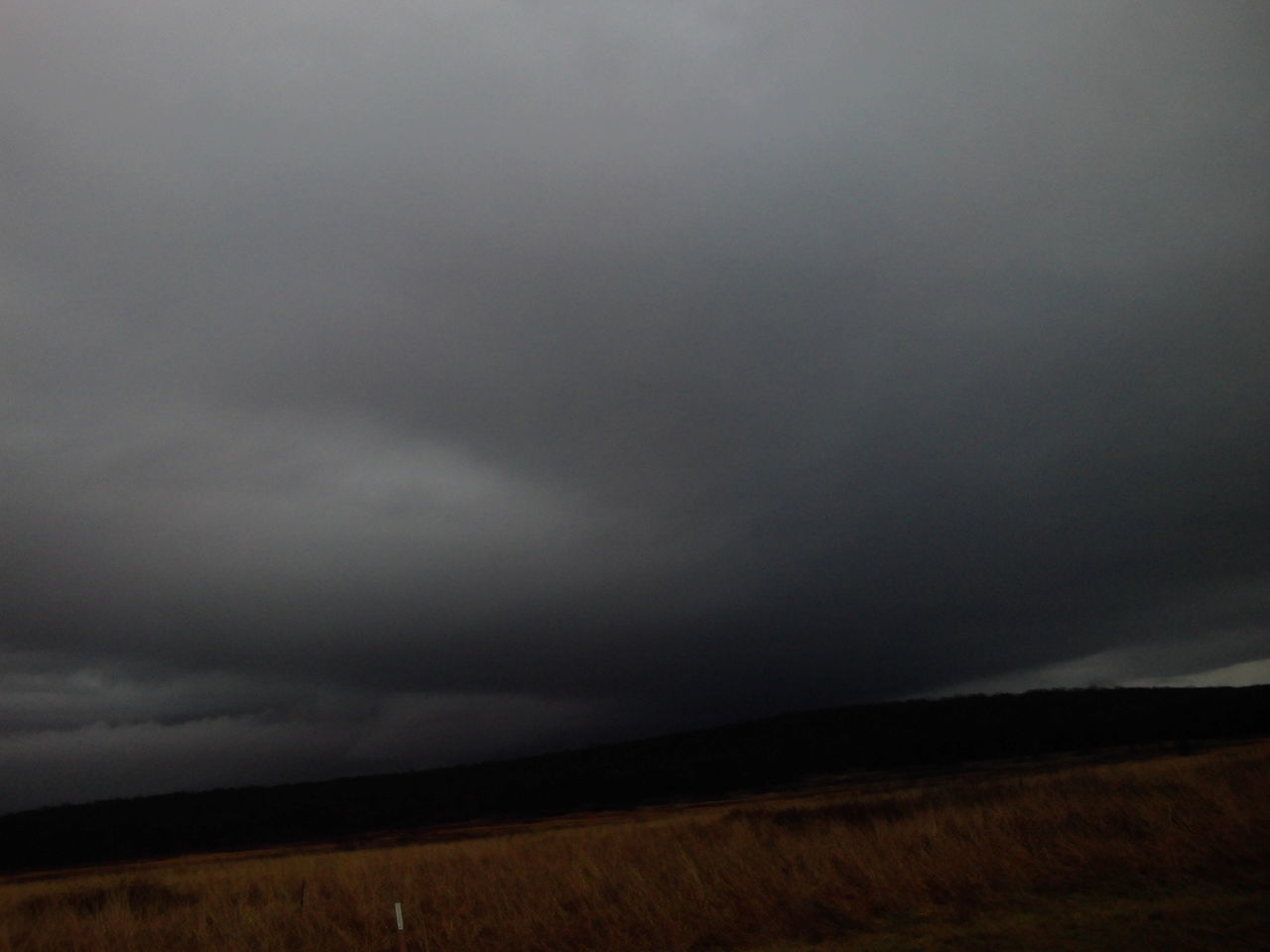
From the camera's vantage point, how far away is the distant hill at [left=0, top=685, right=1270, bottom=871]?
4355 inches

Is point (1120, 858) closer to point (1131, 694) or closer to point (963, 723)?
point (963, 723)

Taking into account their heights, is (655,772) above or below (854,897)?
below

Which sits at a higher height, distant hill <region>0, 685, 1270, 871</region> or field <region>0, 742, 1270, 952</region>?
field <region>0, 742, 1270, 952</region>

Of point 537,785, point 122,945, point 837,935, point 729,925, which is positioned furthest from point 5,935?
point 537,785

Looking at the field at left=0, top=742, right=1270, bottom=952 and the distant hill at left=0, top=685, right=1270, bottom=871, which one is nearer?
the field at left=0, top=742, right=1270, bottom=952

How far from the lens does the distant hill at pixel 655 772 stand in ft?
363

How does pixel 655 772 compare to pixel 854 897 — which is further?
pixel 655 772

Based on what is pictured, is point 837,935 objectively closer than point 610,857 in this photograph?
Yes

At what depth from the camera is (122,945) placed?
1491cm

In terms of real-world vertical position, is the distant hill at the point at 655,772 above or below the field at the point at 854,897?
below

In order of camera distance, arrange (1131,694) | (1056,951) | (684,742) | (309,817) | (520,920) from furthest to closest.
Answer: (684,742) < (1131,694) < (309,817) < (520,920) < (1056,951)

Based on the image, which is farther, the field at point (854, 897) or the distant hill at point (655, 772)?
the distant hill at point (655, 772)

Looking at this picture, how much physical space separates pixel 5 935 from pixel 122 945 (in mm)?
4041

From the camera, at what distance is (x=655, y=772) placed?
447 ft
